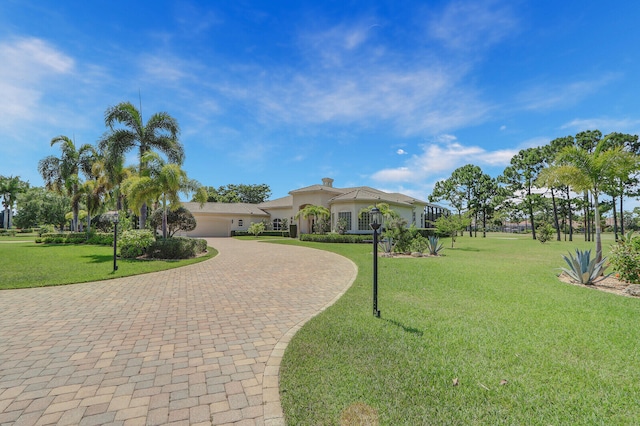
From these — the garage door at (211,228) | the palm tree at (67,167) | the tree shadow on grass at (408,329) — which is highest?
the palm tree at (67,167)

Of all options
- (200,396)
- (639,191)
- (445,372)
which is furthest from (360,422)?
(639,191)

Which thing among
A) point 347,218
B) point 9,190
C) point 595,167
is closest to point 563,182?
point 595,167

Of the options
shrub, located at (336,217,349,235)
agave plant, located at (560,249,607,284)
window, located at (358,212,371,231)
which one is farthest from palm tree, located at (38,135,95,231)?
agave plant, located at (560,249,607,284)

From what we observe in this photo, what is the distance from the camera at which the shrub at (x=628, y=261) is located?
7.95m

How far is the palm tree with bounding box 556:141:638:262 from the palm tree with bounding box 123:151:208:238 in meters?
17.0

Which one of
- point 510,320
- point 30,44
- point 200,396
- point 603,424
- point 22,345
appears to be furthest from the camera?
point 30,44

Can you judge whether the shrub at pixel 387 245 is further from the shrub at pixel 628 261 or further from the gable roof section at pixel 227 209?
the gable roof section at pixel 227 209

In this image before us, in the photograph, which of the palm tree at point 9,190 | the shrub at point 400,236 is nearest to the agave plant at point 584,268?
the shrub at point 400,236

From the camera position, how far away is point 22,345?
413 centimetres

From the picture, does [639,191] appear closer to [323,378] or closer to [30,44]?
[323,378]

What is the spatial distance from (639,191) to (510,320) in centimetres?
3686

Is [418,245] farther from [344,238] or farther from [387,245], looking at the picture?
[344,238]

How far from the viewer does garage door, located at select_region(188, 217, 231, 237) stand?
3831 cm

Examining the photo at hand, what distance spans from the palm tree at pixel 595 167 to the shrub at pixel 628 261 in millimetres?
1056
